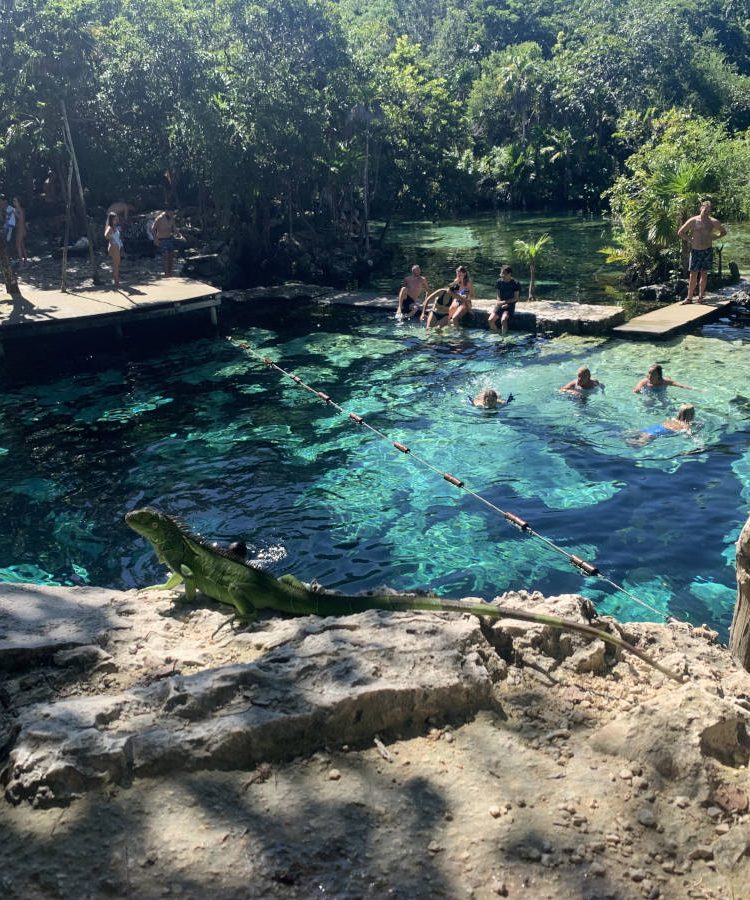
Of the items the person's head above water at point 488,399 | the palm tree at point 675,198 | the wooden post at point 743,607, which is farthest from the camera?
the palm tree at point 675,198

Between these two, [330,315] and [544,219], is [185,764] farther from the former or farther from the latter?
[544,219]

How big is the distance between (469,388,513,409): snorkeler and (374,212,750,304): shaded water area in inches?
333

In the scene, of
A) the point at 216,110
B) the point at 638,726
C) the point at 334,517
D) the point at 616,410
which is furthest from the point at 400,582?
the point at 216,110

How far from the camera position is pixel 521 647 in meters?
4.32

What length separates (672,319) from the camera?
1620 cm

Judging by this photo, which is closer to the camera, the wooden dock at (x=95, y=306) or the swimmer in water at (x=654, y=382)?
the swimmer in water at (x=654, y=382)

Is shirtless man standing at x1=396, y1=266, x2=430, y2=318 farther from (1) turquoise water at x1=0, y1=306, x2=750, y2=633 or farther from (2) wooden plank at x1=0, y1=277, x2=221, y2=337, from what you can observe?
(2) wooden plank at x1=0, y1=277, x2=221, y2=337

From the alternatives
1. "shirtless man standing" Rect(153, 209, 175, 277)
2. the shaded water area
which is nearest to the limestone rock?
the shaded water area

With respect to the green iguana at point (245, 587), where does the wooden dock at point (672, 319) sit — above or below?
above

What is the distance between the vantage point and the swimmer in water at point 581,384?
12.3m

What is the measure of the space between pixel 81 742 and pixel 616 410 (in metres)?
9.94

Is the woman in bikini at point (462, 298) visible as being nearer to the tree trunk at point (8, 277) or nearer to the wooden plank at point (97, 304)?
the wooden plank at point (97, 304)

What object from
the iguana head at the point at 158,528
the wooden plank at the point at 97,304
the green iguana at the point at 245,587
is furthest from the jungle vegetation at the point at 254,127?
the iguana head at the point at 158,528

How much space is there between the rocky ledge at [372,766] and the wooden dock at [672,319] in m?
12.1
